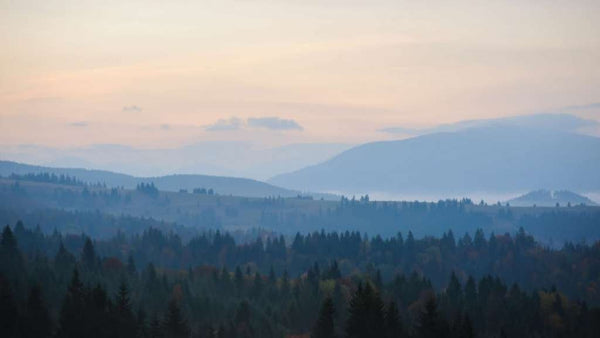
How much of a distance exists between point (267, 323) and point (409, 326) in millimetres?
28030

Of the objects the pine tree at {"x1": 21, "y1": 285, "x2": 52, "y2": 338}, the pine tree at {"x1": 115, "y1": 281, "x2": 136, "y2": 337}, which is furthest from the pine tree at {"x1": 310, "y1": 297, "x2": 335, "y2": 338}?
the pine tree at {"x1": 21, "y1": 285, "x2": 52, "y2": 338}

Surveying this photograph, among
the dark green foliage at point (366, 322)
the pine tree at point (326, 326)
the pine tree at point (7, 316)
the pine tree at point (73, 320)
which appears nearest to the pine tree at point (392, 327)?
the dark green foliage at point (366, 322)

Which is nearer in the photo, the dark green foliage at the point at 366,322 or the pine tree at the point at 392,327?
the dark green foliage at the point at 366,322

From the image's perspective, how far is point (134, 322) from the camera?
5423 inches

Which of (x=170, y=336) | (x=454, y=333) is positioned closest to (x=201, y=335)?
(x=170, y=336)

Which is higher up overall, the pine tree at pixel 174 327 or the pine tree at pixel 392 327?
the pine tree at pixel 392 327

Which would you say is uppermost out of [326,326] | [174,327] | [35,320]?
[326,326]

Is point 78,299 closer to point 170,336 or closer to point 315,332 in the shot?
point 170,336

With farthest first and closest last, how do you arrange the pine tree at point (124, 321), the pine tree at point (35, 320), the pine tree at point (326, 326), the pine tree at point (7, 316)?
the pine tree at point (35, 320) < the pine tree at point (326, 326) < the pine tree at point (7, 316) < the pine tree at point (124, 321)

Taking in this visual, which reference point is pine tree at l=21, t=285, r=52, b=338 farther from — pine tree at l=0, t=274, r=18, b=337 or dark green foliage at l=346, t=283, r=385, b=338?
dark green foliage at l=346, t=283, r=385, b=338

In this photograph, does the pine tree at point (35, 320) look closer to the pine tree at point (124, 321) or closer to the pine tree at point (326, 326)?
the pine tree at point (124, 321)

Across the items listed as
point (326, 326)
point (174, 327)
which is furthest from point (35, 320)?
point (326, 326)

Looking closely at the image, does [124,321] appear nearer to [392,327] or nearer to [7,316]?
[7,316]

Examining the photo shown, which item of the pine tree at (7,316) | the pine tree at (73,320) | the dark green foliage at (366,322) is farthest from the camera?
the pine tree at (7,316)
